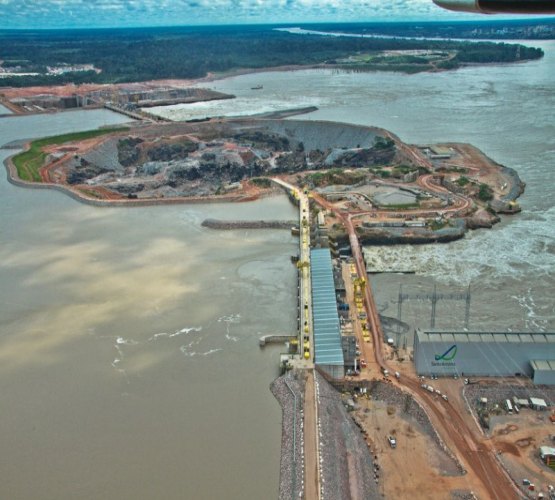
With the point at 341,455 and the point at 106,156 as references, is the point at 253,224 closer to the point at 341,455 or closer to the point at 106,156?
the point at 341,455

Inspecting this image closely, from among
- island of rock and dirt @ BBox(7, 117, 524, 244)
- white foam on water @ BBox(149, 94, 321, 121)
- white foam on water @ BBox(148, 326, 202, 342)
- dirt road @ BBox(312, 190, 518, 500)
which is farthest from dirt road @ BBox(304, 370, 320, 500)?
white foam on water @ BBox(149, 94, 321, 121)

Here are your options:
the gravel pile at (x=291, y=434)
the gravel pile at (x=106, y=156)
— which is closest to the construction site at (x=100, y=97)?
the gravel pile at (x=106, y=156)

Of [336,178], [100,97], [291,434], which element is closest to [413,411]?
[291,434]

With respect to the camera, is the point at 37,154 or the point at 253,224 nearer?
the point at 253,224

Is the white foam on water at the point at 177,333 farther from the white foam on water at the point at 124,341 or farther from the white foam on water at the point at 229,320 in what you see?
the white foam on water at the point at 229,320

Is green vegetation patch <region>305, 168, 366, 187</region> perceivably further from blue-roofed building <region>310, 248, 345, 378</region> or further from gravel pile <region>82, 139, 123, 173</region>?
gravel pile <region>82, 139, 123, 173</region>

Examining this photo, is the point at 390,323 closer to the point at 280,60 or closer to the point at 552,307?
the point at 552,307

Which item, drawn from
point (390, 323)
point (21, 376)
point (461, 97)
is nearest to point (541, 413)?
point (390, 323)
